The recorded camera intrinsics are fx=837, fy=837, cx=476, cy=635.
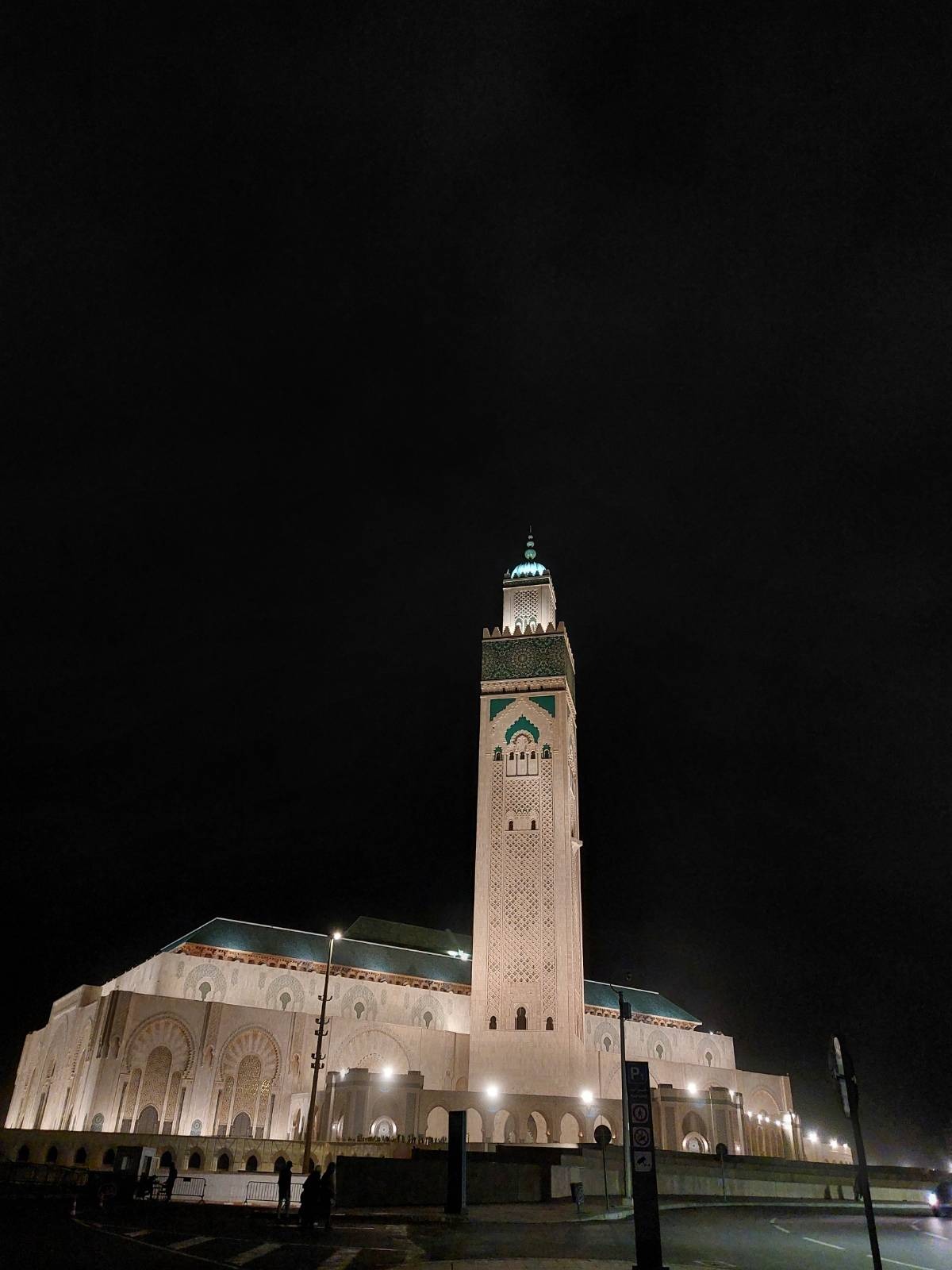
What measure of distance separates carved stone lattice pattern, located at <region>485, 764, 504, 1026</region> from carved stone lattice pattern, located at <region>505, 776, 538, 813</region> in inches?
16.3

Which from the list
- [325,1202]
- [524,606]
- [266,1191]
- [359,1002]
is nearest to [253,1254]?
[325,1202]

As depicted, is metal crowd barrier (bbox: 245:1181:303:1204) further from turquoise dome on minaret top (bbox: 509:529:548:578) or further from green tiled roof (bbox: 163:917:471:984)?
turquoise dome on minaret top (bbox: 509:529:548:578)

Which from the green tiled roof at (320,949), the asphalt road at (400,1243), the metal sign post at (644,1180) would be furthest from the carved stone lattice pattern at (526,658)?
the metal sign post at (644,1180)

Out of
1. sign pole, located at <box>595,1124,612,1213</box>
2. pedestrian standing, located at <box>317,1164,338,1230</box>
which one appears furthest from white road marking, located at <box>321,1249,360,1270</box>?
sign pole, located at <box>595,1124,612,1213</box>

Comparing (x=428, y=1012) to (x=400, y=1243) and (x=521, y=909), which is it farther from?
(x=400, y=1243)

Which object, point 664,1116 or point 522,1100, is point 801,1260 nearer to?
point 522,1100

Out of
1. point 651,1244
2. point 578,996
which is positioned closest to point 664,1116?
point 578,996

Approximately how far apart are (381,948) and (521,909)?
12203 millimetres

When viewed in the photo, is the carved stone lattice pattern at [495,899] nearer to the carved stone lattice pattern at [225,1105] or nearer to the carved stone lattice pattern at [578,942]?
the carved stone lattice pattern at [578,942]

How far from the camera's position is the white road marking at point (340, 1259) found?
909 centimetres

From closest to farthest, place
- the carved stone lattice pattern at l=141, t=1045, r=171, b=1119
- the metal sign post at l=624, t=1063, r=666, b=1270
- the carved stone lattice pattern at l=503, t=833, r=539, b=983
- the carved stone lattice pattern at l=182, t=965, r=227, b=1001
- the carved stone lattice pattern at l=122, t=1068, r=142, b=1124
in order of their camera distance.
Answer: the metal sign post at l=624, t=1063, r=666, b=1270, the carved stone lattice pattern at l=122, t=1068, r=142, b=1124, the carved stone lattice pattern at l=141, t=1045, r=171, b=1119, the carved stone lattice pattern at l=503, t=833, r=539, b=983, the carved stone lattice pattern at l=182, t=965, r=227, b=1001

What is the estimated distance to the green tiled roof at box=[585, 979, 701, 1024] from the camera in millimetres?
52791

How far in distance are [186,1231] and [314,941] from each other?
3625 cm

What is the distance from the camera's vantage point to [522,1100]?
35812mm
